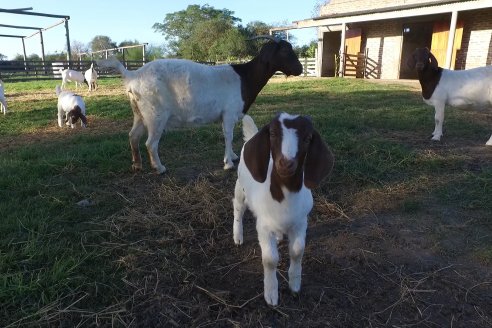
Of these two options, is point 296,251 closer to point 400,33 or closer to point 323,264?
point 323,264

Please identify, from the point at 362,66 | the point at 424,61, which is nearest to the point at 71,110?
the point at 424,61

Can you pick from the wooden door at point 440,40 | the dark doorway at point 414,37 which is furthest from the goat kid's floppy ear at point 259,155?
the dark doorway at point 414,37

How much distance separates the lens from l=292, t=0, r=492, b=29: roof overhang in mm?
15734

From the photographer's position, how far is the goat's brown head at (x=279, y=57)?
542cm

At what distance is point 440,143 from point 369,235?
12.0 feet

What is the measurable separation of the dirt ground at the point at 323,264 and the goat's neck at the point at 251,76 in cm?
169

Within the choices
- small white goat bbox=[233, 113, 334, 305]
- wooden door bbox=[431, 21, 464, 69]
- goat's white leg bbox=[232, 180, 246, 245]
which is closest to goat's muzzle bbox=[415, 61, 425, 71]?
goat's white leg bbox=[232, 180, 246, 245]

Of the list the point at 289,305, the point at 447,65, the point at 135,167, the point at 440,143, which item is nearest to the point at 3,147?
the point at 135,167

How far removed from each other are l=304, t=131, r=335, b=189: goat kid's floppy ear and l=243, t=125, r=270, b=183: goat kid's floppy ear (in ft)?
0.82

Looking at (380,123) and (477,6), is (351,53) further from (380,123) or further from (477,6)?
(380,123)

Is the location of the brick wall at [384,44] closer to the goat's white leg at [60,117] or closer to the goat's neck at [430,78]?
the goat's neck at [430,78]

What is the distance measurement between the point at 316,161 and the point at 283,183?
251mm

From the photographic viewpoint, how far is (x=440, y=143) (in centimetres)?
610

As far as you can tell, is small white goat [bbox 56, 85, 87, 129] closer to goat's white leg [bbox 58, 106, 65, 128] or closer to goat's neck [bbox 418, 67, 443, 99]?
goat's white leg [bbox 58, 106, 65, 128]
